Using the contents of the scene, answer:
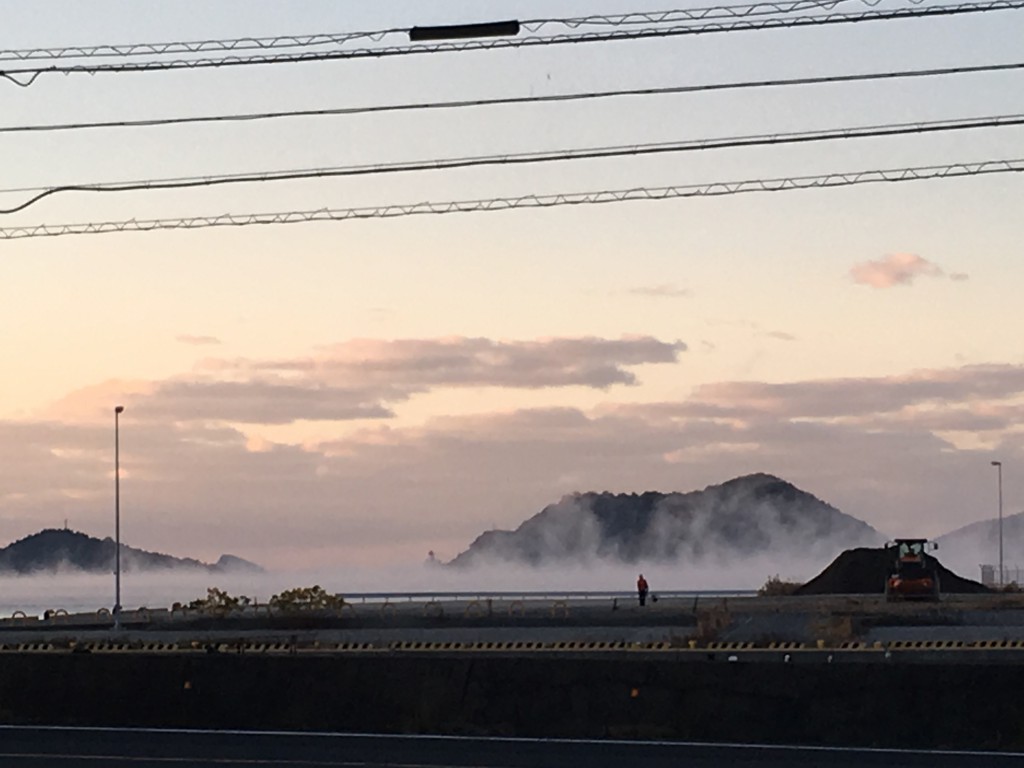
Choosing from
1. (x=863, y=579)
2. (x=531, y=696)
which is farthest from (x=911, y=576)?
(x=531, y=696)

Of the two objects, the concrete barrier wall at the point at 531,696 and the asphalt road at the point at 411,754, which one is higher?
the concrete barrier wall at the point at 531,696

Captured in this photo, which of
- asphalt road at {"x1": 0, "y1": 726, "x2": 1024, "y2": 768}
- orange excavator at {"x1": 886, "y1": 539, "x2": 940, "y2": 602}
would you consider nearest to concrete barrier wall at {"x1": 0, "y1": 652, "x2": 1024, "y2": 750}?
asphalt road at {"x1": 0, "y1": 726, "x2": 1024, "y2": 768}

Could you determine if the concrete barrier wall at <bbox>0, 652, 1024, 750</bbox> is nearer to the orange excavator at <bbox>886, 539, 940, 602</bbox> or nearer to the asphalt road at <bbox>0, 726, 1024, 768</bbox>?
the asphalt road at <bbox>0, 726, 1024, 768</bbox>

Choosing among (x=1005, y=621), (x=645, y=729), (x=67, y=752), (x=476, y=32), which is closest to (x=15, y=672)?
(x=67, y=752)

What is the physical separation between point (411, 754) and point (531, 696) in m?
3.71

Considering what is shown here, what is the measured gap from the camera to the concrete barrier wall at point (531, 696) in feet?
86.1

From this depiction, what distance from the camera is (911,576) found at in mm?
74312

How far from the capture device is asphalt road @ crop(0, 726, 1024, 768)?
23453 millimetres

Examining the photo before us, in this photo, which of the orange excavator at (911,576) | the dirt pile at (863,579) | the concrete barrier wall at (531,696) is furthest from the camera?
Answer: the dirt pile at (863,579)

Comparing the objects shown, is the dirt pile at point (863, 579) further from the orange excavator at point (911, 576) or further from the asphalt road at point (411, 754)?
the asphalt road at point (411, 754)

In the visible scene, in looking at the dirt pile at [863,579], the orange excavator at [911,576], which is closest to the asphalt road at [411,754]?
the orange excavator at [911,576]

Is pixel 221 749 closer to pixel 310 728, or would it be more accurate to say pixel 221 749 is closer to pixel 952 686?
pixel 310 728

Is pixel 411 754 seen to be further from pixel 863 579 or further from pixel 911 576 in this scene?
pixel 863 579

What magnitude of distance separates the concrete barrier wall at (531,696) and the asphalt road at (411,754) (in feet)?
3.61
